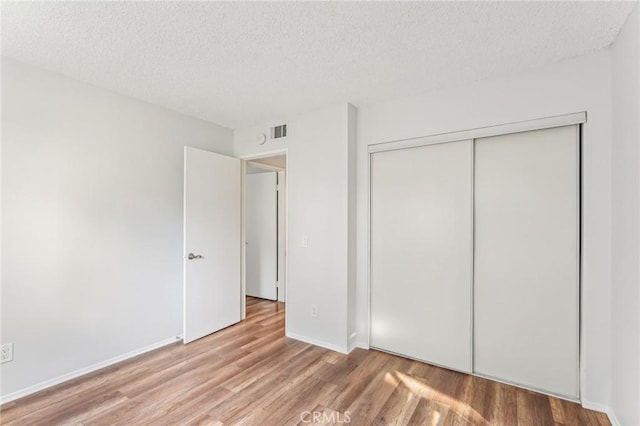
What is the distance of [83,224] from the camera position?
2.45m

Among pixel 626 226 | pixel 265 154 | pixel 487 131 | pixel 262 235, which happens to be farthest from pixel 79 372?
pixel 626 226

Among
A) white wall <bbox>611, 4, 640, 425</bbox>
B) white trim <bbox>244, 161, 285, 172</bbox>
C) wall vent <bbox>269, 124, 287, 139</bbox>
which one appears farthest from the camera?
white trim <bbox>244, 161, 285, 172</bbox>

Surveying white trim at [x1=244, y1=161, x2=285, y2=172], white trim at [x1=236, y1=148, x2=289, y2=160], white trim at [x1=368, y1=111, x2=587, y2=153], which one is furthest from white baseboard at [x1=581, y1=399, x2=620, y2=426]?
white trim at [x1=244, y1=161, x2=285, y2=172]

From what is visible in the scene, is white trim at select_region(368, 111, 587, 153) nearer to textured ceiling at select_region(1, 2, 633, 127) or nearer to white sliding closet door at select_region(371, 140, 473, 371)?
white sliding closet door at select_region(371, 140, 473, 371)

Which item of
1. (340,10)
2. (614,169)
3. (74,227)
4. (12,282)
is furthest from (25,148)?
(614,169)

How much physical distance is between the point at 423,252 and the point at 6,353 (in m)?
3.17

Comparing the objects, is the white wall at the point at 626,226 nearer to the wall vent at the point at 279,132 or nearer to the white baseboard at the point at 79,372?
the wall vent at the point at 279,132

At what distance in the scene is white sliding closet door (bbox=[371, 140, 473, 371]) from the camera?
248cm

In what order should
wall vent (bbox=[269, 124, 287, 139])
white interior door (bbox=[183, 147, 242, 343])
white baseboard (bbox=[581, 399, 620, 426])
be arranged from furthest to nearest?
wall vent (bbox=[269, 124, 287, 139])
white interior door (bbox=[183, 147, 242, 343])
white baseboard (bbox=[581, 399, 620, 426])

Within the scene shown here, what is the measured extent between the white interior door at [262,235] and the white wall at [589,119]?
9.17ft

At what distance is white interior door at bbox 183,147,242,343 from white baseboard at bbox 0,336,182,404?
0.26 meters

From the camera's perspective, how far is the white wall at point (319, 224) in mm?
2891

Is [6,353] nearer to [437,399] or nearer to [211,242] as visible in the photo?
[211,242]

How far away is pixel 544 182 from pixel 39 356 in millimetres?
3895
